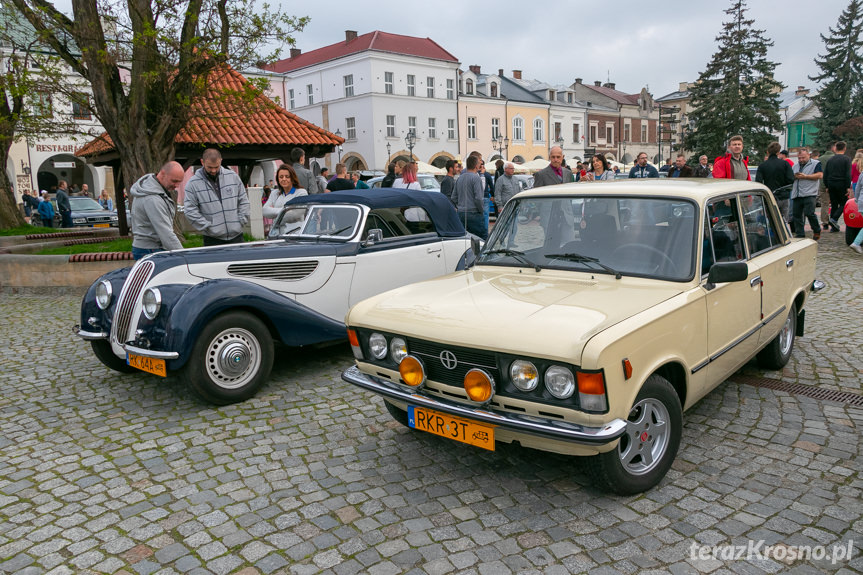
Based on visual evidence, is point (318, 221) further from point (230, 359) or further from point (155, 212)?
point (230, 359)

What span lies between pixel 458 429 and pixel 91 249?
11.7 meters

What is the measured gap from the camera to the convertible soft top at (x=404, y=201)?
21.3 ft

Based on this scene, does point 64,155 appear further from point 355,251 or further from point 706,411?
point 706,411

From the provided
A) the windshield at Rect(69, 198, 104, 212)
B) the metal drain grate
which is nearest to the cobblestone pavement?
the metal drain grate

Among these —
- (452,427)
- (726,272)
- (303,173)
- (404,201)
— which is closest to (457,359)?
(452,427)

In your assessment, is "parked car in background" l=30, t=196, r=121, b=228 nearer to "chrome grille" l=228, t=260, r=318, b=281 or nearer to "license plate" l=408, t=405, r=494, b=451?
"chrome grille" l=228, t=260, r=318, b=281

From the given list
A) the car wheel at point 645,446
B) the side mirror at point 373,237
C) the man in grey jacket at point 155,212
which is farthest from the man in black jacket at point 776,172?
the man in grey jacket at point 155,212

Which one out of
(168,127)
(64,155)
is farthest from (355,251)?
(64,155)

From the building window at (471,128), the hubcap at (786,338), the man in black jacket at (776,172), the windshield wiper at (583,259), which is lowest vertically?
the hubcap at (786,338)

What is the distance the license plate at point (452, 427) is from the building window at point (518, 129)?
56.6m

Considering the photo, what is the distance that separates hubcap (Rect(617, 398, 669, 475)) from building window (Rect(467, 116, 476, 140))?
172 ft

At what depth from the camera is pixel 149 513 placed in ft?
11.5

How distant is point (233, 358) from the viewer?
5.14 metres

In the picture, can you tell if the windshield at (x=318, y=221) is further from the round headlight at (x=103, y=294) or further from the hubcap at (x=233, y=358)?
the round headlight at (x=103, y=294)
